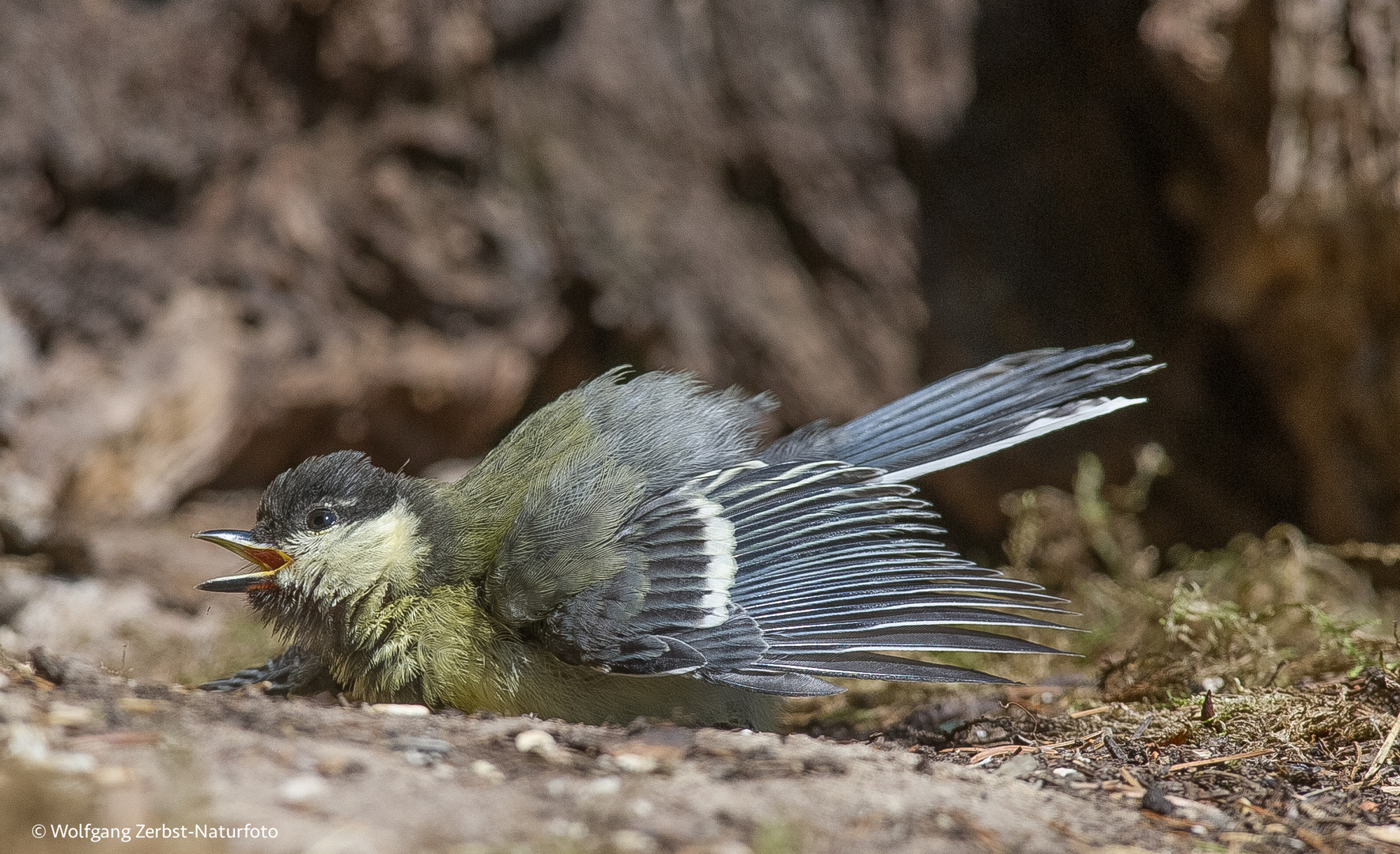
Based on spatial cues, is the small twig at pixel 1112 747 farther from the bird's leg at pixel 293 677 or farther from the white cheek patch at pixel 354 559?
the bird's leg at pixel 293 677

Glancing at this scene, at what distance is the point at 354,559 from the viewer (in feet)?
8.02

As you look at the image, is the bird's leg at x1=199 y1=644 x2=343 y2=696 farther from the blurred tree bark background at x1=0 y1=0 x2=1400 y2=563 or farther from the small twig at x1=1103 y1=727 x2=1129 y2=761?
the small twig at x1=1103 y1=727 x2=1129 y2=761

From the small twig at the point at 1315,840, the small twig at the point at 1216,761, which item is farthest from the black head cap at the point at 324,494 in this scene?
the small twig at the point at 1315,840

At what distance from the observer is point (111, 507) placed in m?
4.23

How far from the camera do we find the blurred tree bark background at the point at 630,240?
153 inches

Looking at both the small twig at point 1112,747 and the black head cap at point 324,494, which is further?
the black head cap at point 324,494

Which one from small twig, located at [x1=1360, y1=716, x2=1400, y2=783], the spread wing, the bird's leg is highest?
the spread wing

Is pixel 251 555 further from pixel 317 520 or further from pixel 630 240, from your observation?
pixel 630 240

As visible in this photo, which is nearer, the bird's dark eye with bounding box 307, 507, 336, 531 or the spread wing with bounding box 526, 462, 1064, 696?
the spread wing with bounding box 526, 462, 1064, 696

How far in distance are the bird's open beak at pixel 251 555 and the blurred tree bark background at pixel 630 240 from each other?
1.74 m

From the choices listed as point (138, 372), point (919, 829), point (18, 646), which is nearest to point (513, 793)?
point (919, 829)

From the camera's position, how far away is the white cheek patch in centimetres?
242

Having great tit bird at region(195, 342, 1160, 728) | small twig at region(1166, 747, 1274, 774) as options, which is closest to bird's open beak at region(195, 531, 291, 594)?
great tit bird at region(195, 342, 1160, 728)

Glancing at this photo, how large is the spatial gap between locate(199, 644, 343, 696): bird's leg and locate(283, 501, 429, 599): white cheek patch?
0.23 metres
